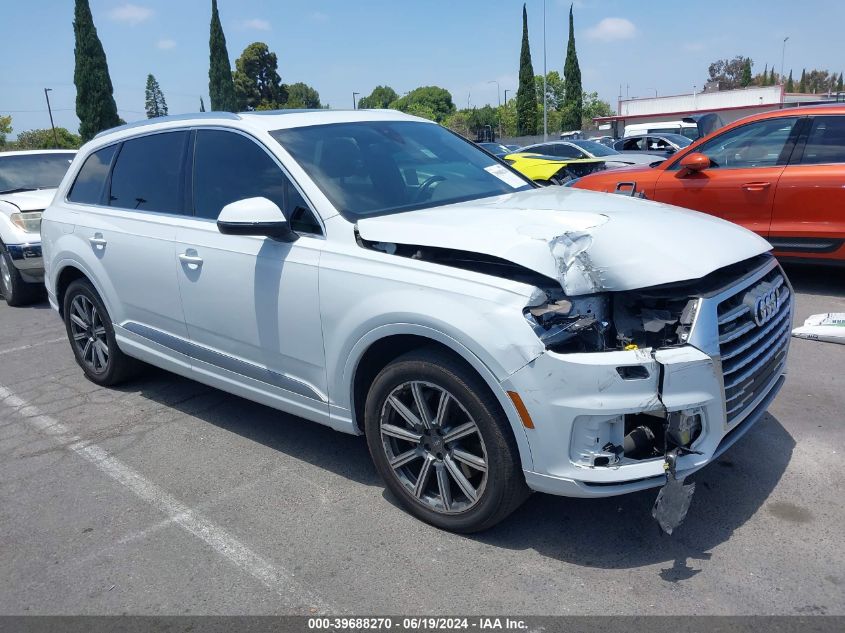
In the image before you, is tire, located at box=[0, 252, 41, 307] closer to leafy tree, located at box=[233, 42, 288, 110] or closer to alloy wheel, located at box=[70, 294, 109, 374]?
alloy wheel, located at box=[70, 294, 109, 374]

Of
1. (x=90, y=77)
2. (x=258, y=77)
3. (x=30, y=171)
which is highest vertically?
(x=258, y=77)

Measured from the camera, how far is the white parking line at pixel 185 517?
2.86m

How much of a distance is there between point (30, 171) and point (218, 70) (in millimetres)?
43765

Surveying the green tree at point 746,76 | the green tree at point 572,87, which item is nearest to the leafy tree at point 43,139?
the green tree at point 572,87

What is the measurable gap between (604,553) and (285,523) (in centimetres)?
146

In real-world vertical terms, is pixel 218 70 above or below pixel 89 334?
above

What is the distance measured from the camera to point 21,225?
8.28 meters

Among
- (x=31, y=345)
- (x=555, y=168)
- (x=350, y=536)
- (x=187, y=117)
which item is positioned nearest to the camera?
(x=350, y=536)

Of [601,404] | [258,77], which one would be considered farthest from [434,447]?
[258,77]

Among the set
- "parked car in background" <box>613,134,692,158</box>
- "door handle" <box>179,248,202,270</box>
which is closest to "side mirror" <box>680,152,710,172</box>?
"door handle" <box>179,248,202,270</box>

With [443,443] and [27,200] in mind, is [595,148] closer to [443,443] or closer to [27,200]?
[27,200]

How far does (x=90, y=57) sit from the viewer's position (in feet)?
135

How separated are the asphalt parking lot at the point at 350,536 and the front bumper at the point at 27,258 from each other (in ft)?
14.5

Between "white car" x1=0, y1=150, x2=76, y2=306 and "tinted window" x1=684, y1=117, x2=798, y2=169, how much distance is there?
746 cm
